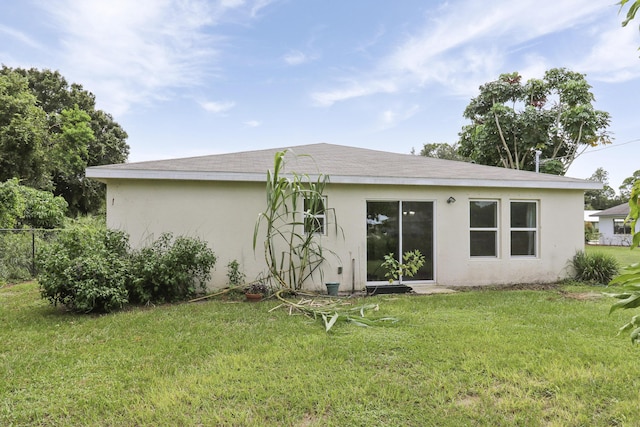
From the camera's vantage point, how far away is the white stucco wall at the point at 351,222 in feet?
24.1

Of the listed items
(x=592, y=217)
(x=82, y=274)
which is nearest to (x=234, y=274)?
(x=82, y=274)

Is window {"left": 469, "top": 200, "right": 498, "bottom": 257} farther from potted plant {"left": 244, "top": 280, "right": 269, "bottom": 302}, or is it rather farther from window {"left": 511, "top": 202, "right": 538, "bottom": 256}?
potted plant {"left": 244, "top": 280, "right": 269, "bottom": 302}

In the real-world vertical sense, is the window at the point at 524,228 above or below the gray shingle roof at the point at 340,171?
below

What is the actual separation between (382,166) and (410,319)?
476cm

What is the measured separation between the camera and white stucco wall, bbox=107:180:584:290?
735 centimetres

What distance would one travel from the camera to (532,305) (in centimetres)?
631

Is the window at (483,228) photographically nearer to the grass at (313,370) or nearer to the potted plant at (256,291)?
the grass at (313,370)

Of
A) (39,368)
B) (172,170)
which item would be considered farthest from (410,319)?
(172,170)

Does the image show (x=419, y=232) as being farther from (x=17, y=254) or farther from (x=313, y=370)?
(x=17, y=254)

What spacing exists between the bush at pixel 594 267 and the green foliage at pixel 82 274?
9966 mm

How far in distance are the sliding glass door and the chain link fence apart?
795 centimetres

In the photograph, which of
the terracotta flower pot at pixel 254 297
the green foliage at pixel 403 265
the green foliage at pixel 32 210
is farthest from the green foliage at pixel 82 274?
the green foliage at pixel 32 210

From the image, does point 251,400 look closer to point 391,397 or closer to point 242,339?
point 391,397

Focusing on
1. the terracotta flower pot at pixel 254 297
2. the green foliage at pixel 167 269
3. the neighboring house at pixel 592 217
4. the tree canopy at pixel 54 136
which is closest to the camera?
the green foliage at pixel 167 269
